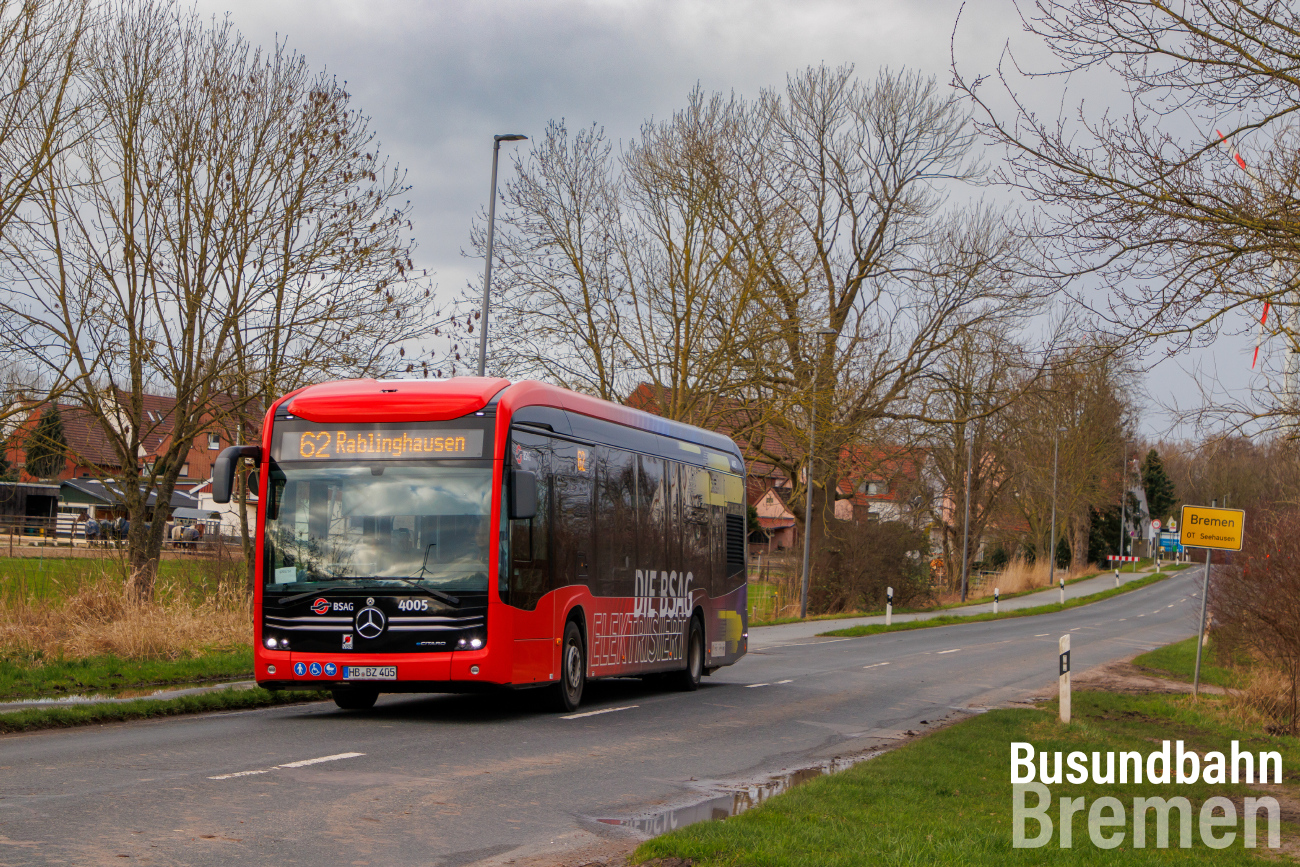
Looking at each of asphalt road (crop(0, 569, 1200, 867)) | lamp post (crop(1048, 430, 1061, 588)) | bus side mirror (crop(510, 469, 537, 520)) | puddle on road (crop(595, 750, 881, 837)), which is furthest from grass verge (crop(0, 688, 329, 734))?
lamp post (crop(1048, 430, 1061, 588))

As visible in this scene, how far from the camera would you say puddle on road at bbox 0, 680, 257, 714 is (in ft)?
40.3

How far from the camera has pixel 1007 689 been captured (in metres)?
20.7

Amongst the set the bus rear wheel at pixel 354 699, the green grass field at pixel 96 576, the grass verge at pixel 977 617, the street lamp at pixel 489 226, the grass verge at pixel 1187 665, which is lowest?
the grass verge at pixel 977 617

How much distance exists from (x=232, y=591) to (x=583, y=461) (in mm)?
7467

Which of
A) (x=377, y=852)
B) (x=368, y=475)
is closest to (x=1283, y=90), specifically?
(x=377, y=852)

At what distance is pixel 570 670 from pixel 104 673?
540cm

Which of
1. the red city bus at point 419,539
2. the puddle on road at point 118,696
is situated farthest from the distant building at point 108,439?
the red city bus at point 419,539

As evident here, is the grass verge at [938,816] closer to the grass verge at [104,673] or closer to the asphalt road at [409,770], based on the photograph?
the asphalt road at [409,770]

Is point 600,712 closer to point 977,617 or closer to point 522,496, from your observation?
point 522,496

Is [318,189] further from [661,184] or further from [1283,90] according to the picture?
[1283,90]

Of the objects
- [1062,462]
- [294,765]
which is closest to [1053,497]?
[1062,462]

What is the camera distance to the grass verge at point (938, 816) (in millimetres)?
6848

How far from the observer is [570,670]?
13906 mm

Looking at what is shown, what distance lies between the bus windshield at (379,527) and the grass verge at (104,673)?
116 inches
